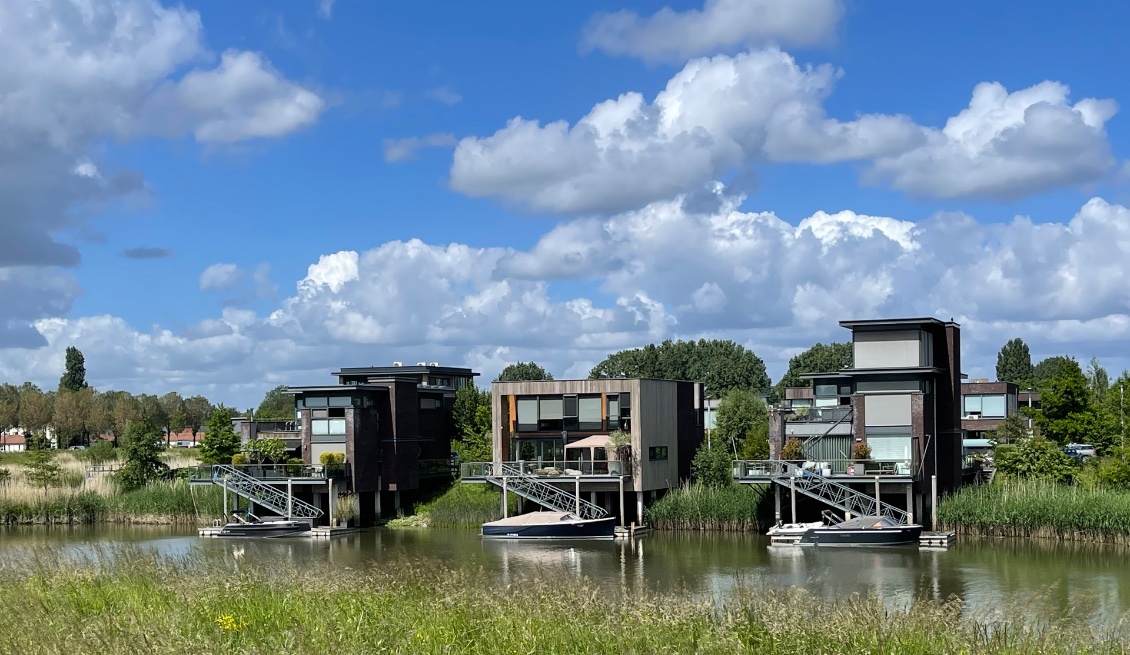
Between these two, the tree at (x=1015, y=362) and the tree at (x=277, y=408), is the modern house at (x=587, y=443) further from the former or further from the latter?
the tree at (x=1015, y=362)

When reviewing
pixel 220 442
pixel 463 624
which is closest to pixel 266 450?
pixel 220 442

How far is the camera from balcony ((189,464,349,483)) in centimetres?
5094

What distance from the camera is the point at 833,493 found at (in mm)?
45281

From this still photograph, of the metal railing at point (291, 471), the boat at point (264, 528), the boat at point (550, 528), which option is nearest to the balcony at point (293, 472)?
the metal railing at point (291, 471)

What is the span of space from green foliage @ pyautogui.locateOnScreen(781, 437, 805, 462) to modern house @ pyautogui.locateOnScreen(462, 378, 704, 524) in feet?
19.2

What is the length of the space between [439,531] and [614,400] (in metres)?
8.83

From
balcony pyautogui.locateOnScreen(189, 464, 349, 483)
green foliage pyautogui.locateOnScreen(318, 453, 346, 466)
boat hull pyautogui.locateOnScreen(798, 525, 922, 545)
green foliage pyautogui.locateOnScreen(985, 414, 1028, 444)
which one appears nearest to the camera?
boat hull pyautogui.locateOnScreen(798, 525, 922, 545)

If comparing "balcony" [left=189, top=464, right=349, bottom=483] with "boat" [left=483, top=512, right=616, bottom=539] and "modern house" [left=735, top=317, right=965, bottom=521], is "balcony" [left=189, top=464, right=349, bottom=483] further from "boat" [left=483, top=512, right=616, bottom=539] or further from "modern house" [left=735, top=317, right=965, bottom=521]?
"modern house" [left=735, top=317, right=965, bottom=521]

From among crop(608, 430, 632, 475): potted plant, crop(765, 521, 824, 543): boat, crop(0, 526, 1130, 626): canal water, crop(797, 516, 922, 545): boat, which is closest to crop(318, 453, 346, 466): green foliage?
crop(0, 526, 1130, 626): canal water

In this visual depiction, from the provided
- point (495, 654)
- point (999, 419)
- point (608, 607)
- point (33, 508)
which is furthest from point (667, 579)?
point (999, 419)

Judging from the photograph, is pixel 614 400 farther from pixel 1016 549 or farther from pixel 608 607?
pixel 608 607

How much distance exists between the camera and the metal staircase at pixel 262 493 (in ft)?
167

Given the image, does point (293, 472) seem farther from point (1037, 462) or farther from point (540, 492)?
point (1037, 462)

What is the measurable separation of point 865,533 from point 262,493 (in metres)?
24.4
